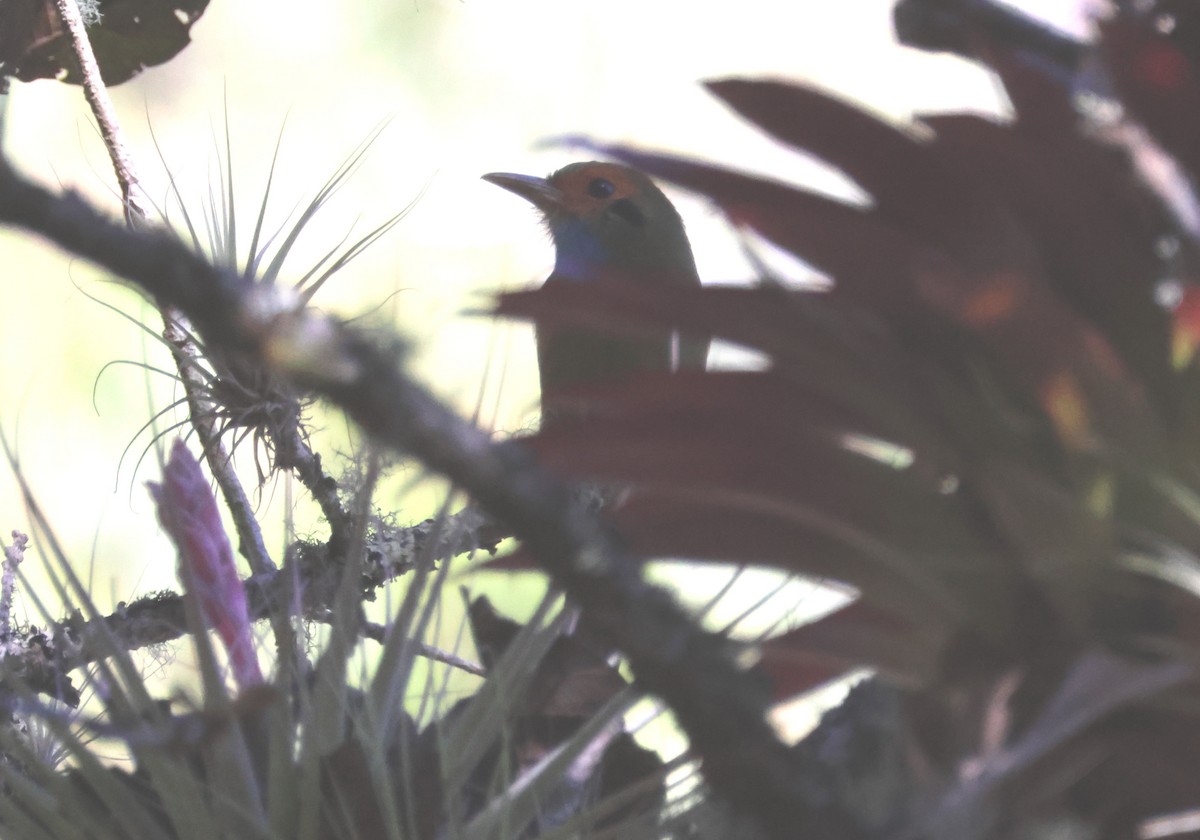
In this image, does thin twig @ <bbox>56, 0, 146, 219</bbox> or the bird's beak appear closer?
thin twig @ <bbox>56, 0, 146, 219</bbox>

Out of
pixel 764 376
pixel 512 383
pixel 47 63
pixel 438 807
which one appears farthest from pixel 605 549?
pixel 47 63

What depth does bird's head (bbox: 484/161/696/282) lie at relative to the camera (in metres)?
2.38

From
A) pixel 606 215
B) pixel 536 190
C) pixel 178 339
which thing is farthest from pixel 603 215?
pixel 178 339

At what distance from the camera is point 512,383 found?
0.59 m

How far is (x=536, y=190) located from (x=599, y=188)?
0.12 metres

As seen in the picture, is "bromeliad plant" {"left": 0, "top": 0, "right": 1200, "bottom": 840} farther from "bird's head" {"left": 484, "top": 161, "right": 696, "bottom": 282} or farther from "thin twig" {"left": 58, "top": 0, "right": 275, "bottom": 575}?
"bird's head" {"left": 484, "top": 161, "right": 696, "bottom": 282}

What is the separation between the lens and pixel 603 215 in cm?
241

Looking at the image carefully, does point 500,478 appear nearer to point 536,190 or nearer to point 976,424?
point 976,424

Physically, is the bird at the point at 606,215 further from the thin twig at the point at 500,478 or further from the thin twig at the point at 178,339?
the thin twig at the point at 500,478

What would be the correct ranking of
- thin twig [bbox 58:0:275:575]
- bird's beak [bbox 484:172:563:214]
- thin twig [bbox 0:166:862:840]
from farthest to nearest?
1. bird's beak [bbox 484:172:563:214]
2. thin twig [bbox 58:0:275:575]
3. thin twig [bbox 0:166:862:840]

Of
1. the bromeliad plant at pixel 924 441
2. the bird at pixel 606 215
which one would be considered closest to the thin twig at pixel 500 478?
the bromeliad plant at pixel 924 441

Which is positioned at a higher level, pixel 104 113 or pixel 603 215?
pixel 603 215

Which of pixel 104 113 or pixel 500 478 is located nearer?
pixel 500 478

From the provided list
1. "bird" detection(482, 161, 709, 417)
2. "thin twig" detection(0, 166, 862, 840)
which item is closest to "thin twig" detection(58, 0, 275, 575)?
"thin twig" detection(0, 166, 862, 840)
